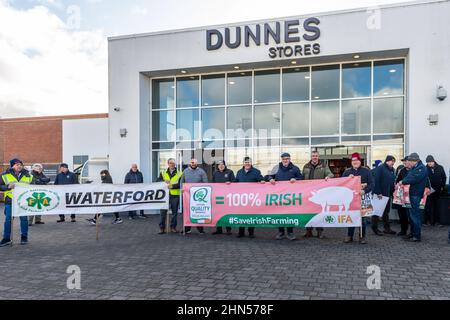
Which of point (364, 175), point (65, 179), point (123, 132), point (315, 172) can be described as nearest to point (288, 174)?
point (315, 172)

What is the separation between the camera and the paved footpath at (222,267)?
4656 mm

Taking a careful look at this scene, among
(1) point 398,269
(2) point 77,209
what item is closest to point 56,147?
(2) point 77,209

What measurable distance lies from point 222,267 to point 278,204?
8.66 feet

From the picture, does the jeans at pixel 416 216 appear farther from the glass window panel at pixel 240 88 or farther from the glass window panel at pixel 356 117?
the glass window panel at pixel 240 88

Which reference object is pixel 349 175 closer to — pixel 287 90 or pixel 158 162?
pixel 287 90

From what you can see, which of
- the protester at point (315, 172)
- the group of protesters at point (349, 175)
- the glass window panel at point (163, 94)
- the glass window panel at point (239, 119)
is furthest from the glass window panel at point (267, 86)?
the protester at point (315, 172)

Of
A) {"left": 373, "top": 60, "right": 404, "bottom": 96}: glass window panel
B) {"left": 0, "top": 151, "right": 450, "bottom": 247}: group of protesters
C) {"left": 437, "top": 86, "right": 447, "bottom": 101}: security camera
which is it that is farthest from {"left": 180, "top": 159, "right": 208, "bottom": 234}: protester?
{"left": 437, "top": 86, "right": 447, "bottom": 101}: security camera

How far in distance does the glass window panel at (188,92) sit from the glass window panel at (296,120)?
372cm

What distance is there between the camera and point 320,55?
11789 mm

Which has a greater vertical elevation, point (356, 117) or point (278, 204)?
point (356, 117)

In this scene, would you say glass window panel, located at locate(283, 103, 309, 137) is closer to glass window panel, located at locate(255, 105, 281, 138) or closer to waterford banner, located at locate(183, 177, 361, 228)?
glass window panel, located at locate(255, 105, 281, 138)

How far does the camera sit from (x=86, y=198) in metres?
8.70

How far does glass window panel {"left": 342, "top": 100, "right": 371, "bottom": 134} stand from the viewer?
39.6 feet

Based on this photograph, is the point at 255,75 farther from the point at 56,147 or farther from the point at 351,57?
the point at 56,147
